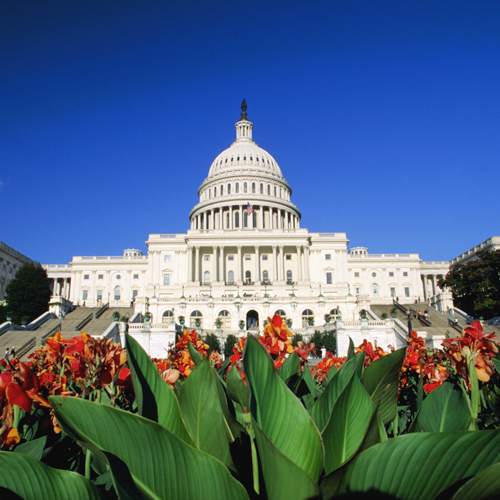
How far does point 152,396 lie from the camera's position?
6.29ft

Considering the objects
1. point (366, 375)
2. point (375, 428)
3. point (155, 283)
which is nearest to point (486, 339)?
point (366, 375)

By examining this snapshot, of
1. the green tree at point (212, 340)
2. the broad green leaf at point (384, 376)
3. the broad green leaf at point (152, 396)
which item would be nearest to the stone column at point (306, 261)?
the green tree at point (212, 340)

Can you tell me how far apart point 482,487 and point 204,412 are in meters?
1.15

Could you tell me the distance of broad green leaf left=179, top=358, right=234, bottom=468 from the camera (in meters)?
2.00

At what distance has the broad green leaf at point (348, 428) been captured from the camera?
1.87 metres

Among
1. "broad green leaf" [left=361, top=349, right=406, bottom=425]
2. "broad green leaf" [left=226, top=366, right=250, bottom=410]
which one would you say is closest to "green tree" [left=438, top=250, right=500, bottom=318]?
"broad green leaf" [left=361, top=349, right=406, bottom=425]

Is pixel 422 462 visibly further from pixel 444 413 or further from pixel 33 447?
pixel 33 447

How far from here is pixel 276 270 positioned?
78.6 metres

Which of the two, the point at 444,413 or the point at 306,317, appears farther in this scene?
the point at 306,317

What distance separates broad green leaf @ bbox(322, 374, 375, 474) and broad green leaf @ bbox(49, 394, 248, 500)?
48 cm

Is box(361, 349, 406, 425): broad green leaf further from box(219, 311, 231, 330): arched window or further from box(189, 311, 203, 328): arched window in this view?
box(189, 311, 203, 328): arched window

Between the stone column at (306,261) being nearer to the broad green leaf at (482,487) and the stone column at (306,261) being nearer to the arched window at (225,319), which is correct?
the arched window at (225,319)

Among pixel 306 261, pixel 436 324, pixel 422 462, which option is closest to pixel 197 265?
pixel 306 261

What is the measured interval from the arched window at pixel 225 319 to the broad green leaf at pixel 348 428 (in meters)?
50.6
